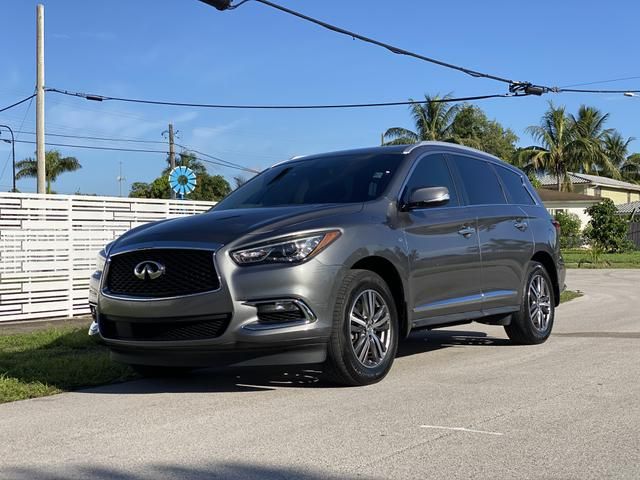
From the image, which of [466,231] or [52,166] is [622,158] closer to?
[52,166]

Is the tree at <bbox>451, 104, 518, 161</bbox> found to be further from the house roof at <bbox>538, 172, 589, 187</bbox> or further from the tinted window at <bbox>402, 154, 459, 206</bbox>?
the tinted window at <bbox>402, 154, 459, 206</bbox>

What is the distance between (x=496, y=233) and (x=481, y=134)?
56674 mm

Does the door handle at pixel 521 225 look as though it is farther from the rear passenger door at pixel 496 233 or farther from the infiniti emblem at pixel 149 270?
the infiniti emblem at pixel 149 270

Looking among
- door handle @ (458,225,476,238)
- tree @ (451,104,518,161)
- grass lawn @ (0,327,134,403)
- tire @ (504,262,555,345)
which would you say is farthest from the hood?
tree @ (451,104,518,161)

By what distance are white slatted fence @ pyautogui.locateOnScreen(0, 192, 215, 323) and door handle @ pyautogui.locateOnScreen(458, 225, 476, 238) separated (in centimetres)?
714

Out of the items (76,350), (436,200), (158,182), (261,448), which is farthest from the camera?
(158,182)

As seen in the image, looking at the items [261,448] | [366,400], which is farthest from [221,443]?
[366,400]

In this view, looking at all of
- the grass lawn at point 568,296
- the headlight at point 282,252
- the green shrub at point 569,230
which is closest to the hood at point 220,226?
the headlight at point 282,252

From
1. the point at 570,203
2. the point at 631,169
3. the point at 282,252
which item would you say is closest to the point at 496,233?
the point at 282,252

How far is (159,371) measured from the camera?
7.27m

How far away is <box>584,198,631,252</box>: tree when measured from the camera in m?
41.1

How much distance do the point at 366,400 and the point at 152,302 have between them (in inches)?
66.2

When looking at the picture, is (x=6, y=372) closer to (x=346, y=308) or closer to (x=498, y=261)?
(x=346, y=308)

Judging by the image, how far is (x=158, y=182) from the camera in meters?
60.9
